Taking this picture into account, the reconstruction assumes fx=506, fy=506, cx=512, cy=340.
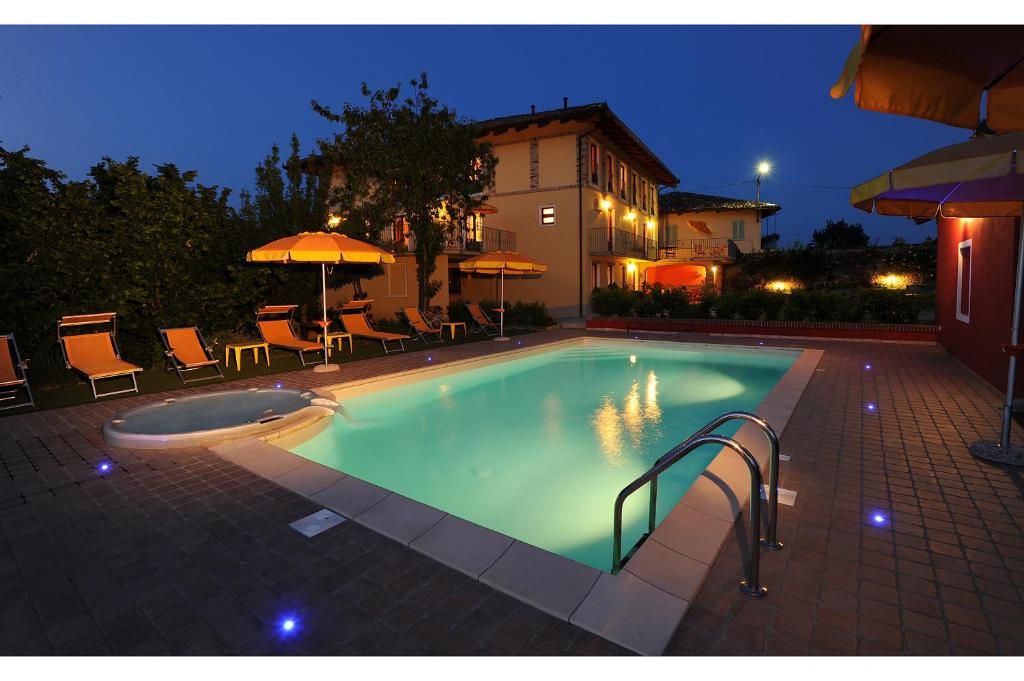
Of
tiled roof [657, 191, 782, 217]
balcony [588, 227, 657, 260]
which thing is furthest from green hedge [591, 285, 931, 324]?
tiled roof [657, 191, 782, 217]

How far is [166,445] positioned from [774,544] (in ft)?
16.8

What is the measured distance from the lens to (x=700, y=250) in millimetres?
31797

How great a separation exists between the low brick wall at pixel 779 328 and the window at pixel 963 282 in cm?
317

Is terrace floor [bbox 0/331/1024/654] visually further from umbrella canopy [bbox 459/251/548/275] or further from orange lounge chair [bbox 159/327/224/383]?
umbrella canopy [bbox 459/251/548/275]

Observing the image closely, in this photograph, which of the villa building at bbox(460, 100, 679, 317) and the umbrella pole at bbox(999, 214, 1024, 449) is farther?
the villa building at bbox(460, 100, 679, 317)

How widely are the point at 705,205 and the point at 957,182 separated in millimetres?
35018

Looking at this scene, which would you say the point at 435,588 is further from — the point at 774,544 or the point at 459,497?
the point at 459,497

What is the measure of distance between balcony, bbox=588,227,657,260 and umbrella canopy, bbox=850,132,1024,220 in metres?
16.5

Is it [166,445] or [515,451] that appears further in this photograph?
[515,451]

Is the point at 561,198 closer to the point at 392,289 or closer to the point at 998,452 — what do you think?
the point at 392,289

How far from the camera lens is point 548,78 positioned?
12569 centimetres

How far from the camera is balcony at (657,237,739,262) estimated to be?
31281 mm

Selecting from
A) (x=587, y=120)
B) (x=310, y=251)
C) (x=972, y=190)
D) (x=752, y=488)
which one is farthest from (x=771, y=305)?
(x=752, y=488)
